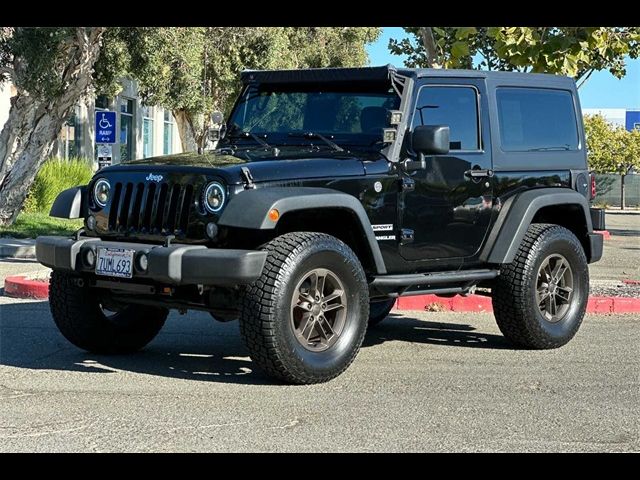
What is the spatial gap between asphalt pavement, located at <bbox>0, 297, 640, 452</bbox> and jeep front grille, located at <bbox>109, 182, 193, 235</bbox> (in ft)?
3.31

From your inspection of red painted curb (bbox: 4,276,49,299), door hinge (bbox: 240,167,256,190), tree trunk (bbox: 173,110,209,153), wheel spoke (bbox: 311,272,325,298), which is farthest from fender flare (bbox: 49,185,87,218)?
tree trunk (bbox: 173,110,209,153)

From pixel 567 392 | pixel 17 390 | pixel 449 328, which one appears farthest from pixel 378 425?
pixel 449 328

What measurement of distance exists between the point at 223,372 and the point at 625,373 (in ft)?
9.31

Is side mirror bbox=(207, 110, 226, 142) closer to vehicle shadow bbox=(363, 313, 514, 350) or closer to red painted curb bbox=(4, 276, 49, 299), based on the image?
vehicle shadow bbox=(363, 313, 514, 350)

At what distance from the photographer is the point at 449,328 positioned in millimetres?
9867

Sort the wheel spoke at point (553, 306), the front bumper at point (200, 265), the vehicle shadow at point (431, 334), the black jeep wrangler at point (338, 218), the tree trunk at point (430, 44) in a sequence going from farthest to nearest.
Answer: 1. the tree trunk at point (430, 44)
2. the vehicle shadow at point (431, 334)
3. the wheel spoke at point (553, 306)
4. the black jeep wrangler at point (338, 218)
5. the front bumper at point (200, 265)

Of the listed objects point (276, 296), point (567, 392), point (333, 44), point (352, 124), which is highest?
point (333, 44)

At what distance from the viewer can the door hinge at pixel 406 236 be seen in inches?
306

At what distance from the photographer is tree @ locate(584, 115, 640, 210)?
171 feet

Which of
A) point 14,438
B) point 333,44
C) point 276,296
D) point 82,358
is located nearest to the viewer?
point 14,438

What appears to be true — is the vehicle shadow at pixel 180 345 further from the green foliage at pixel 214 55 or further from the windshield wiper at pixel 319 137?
the green foliage at pixel 214 55

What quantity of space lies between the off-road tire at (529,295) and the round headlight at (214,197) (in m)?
2.69

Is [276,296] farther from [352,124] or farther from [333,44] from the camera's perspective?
[333,44]

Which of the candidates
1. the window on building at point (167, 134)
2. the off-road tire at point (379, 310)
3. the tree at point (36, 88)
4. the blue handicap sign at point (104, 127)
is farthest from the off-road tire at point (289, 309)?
the window on building at point (167, 134)
